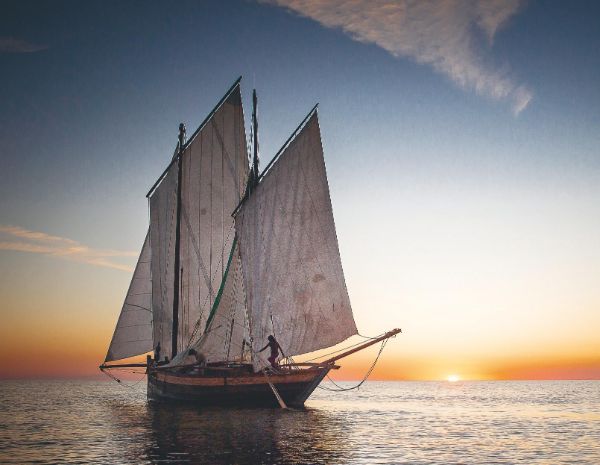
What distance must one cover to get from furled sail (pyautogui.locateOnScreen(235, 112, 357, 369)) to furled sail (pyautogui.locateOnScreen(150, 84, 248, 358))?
7820 millimetres

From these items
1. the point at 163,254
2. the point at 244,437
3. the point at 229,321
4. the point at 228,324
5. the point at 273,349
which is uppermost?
the point at 163,254

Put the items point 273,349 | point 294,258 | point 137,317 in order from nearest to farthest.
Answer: point 273,349, point 294,258, point 137,317

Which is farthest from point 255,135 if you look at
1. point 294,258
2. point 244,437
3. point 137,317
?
point 244,437

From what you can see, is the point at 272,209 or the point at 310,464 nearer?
the point at 310,464

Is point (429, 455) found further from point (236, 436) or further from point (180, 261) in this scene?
point (180, 261)

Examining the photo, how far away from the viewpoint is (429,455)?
1030 inches

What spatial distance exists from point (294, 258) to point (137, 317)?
19.8 meters

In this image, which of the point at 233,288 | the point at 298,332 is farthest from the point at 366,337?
the point at 233,288

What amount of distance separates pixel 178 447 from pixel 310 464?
6.73 meters

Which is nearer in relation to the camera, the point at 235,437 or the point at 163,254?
the point at 235,437

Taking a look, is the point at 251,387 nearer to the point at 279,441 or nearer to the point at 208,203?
the point at 279,441

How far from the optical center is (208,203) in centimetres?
4856

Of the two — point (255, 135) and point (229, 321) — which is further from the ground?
point (255, 135)

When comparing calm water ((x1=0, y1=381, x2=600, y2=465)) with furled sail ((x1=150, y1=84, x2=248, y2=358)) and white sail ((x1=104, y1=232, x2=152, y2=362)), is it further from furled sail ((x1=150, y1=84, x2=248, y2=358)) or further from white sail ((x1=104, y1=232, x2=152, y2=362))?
white sail ((x1=104, y1=232, x2=152, y2=362))
